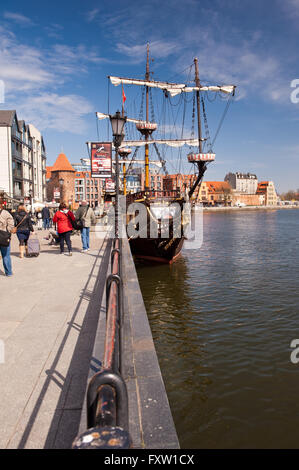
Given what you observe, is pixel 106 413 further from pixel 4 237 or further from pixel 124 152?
pixel 124 152

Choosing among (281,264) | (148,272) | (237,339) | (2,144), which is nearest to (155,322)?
(237,339)

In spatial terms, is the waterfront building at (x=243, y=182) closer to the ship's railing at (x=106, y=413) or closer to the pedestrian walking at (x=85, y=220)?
the pedestrian walking at (x=85, y=220)

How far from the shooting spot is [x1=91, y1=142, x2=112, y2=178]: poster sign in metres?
16.3

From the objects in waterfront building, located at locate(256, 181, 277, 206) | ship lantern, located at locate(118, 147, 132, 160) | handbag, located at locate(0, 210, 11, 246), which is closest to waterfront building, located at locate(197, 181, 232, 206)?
waterfront building, located at locate(256, 181, 277, 206)

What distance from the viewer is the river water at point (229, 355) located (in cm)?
550

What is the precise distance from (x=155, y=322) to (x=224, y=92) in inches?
1060

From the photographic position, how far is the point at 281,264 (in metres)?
20.2

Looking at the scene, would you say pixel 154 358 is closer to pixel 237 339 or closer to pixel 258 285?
pixel 237 339

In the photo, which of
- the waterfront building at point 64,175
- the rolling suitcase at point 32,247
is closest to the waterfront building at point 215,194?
the waterfront building at point 64,175

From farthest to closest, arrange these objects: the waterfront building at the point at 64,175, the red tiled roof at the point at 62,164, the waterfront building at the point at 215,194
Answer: the waterfront building at the point at 215,194 < the red tiled roof at the point at 62,164 < the waterfront building at the point at 64,175

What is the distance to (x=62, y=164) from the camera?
112 m

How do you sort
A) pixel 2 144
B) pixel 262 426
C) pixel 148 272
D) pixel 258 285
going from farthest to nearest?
pixel 2 144 → pixel 148 272 → pixel 258 285 → pixel 262 426

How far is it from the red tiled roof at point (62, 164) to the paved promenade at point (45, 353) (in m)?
107
